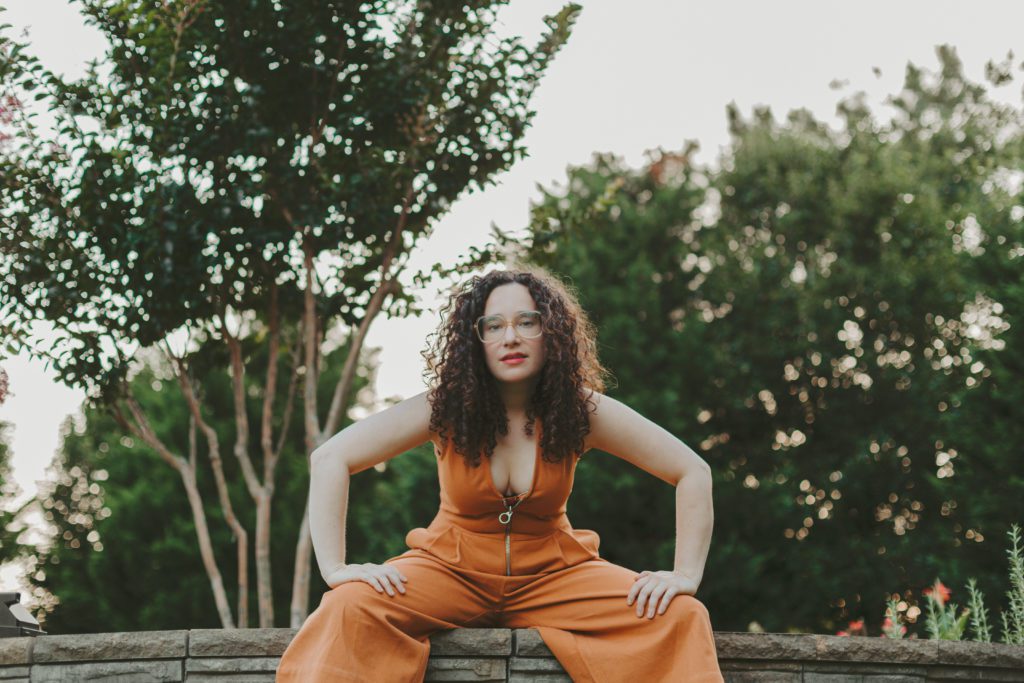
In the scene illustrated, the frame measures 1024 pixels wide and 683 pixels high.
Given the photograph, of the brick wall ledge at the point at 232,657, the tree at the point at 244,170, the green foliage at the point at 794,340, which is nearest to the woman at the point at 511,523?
the brick wall ledge at the point at 232,657

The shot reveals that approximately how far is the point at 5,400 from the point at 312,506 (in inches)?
88.9

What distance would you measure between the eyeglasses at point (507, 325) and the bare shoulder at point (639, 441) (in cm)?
25

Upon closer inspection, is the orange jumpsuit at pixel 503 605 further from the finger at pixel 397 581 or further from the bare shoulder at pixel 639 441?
the bare shoulder at pixel 639 441

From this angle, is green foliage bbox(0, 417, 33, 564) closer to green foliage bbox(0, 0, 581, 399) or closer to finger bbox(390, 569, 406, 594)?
green foliage bbox(0, 0, 581, 399)

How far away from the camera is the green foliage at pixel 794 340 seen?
467 inches

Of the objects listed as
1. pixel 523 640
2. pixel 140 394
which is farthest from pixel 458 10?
pixel 140 394

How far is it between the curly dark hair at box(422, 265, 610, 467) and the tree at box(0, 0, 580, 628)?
251cm

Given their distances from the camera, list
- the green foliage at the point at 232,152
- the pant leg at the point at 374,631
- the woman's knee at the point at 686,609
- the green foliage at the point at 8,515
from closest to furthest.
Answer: the pant leg at the point at 374,631
the woman's knee at the point at 686,609
the green foliage at the point at 232,152
the green foliage at the point at 8,515

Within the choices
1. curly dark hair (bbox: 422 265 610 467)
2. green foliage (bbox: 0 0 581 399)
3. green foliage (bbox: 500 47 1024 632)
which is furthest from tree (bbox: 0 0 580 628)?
green foliage (bbox: 500 47 1024 632)

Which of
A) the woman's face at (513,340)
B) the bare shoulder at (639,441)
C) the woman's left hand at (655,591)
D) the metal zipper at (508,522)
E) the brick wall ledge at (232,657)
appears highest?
the woman's face at (513,340)

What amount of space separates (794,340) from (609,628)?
469 inches

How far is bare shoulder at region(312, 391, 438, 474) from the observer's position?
114 inches

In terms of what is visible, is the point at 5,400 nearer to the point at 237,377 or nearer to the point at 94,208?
the point at 94,208

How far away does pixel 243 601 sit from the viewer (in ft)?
19.5
